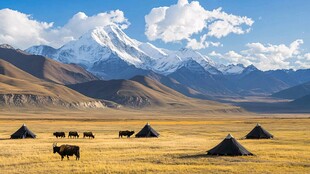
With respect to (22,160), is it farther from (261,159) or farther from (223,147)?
(261,159)

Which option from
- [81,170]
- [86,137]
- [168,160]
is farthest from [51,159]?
[86,137]

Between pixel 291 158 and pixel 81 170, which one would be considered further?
pixel 291 158

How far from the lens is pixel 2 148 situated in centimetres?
4553

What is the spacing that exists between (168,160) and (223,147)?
231 inches

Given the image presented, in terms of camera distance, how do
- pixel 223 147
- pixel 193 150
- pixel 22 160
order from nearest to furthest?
pixel 22 160, pixel 223 147, pixel 193 150

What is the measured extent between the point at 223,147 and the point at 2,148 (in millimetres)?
22958

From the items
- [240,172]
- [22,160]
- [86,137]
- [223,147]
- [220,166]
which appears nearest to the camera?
[240,172]

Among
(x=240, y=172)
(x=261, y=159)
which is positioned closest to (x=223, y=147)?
(x=261, y=159)

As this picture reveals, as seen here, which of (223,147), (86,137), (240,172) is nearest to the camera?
(240,172)

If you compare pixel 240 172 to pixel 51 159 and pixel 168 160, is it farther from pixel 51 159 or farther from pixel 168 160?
pixel 51 159

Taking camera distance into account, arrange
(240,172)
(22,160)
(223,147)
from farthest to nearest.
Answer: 1. (223,147)
2. (22,160)
3. (240,172)

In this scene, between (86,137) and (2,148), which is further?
(86,137)

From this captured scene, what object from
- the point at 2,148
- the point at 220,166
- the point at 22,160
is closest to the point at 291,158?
the point at 220,166

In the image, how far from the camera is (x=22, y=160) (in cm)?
3609
